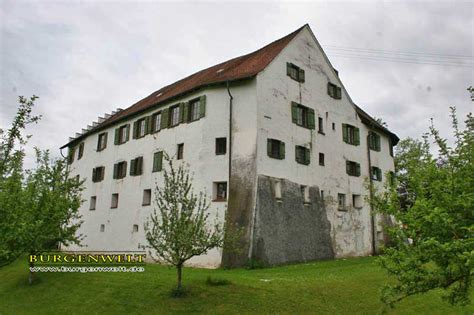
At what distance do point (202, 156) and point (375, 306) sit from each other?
14602mm

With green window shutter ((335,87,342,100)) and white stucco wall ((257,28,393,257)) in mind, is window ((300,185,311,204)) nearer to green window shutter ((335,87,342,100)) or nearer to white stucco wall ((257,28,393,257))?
white stucco wall ((257,28,393,257))

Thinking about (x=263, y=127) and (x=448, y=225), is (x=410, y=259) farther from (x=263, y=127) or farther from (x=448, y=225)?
(x=263, y=127)

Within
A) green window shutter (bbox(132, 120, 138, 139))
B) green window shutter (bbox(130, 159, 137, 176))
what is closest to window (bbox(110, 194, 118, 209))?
green window shutter (bbox(130, 159, 137, 176))

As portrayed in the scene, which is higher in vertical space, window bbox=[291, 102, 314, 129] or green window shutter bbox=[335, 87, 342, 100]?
green window shutter bbox=[335, 87, 342, 100]

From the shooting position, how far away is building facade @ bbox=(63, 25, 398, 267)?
2364 centimetres

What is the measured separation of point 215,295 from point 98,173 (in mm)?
25233

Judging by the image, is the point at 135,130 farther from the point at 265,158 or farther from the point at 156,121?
the point at 265,158

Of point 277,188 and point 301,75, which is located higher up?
point 301,75

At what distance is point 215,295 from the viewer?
14.3 m

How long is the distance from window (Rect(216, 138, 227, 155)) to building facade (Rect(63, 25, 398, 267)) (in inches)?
2.5

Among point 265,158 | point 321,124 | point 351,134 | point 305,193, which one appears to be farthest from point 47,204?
point 351,134

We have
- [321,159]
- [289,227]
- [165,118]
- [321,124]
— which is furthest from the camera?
[165,118]

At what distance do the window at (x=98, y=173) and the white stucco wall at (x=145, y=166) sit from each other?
1.38ft

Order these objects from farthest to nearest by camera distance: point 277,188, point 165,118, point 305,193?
1. point 165,118
2. point 305,193
3. point 277,188
